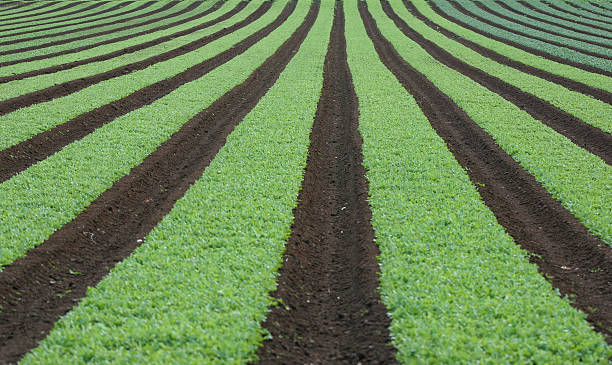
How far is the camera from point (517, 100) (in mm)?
18078

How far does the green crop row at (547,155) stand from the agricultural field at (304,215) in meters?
0.08

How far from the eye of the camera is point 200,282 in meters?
6.71

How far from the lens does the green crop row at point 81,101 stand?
13.9 m

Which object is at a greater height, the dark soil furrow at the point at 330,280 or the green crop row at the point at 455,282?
the green crop row at the point at 455,282

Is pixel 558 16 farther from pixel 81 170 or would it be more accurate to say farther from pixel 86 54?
pixel 81 170

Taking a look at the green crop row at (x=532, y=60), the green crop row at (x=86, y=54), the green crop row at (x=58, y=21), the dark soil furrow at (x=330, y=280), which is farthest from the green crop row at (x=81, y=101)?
the green crop row at (x=58, y=21)

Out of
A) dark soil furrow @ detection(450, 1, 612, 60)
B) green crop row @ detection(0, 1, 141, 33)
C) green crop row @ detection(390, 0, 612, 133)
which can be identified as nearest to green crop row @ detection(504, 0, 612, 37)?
dark soil furrow @ detection(450, 1, 612, 60)

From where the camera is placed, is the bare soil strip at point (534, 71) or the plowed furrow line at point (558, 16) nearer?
the bare soil strip at point (534, 71)

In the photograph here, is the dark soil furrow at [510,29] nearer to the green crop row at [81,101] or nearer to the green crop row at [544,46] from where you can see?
the green crop row at [544,46]

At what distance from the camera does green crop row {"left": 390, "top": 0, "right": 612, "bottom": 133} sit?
617 inches

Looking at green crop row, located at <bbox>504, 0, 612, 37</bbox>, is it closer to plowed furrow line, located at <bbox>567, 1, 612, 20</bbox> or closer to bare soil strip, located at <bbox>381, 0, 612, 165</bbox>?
plowed furrow line, located at <bbox>567, 1, 612, 20</bbox>

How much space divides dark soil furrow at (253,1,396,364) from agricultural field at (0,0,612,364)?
0.04 m

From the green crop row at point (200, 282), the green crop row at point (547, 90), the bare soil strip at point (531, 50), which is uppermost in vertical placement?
the bare soil strip at point (531, 50)

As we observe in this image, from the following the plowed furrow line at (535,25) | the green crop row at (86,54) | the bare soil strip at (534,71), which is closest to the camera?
→ the bare soil strip at (534,71)
